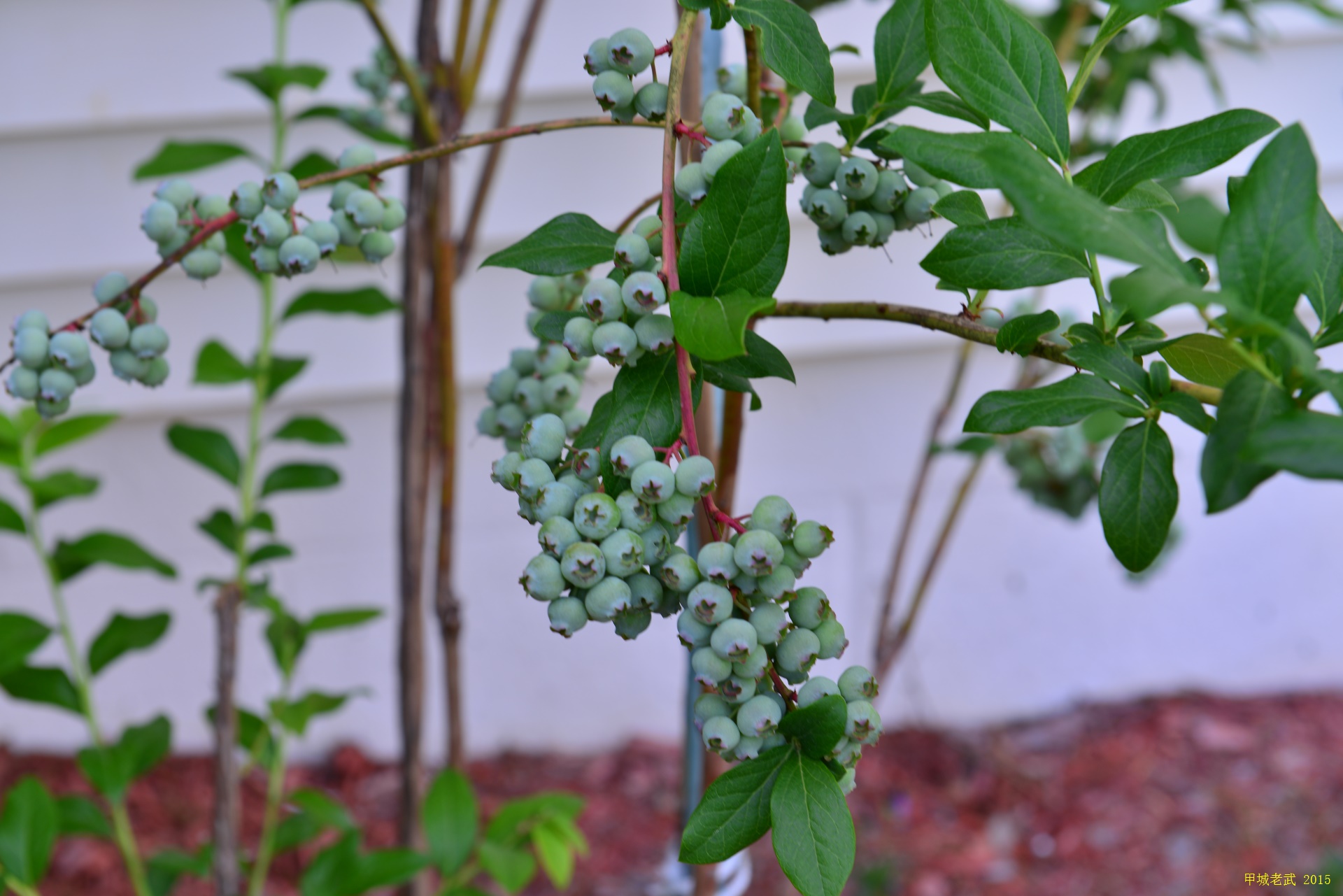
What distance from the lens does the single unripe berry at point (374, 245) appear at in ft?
1.51

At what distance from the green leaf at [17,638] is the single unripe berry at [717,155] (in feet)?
2.38

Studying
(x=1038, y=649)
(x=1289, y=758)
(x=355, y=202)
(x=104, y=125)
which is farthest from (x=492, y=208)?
(x=1289, y=758)

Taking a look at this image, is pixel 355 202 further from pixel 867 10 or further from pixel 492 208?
pixel 867 10

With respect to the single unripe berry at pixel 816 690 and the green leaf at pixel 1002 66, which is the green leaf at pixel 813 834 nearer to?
the single unripe berry at pixel 816 690

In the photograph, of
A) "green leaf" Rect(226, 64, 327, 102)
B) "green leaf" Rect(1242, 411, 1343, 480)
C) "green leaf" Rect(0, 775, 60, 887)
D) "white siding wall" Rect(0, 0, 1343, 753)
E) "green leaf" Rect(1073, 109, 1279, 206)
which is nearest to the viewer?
"green leaf" Rect(1242, 411, 1343, 480)

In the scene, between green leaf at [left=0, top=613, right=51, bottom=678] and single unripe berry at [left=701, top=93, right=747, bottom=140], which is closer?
single unripe berry at [left=701, top=93, right=747, bottom=140]

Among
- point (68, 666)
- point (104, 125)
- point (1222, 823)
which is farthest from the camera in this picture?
point (68, 666)

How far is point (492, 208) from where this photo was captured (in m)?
1.45

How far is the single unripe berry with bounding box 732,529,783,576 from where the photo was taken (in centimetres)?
31

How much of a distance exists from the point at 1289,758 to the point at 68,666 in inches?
75.0

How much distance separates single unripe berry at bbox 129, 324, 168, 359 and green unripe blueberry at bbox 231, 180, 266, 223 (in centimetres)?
7

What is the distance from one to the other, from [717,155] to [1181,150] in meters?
0.16

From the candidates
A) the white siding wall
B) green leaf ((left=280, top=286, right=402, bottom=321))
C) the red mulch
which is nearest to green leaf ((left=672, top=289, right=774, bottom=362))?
green leaf ((left=280, top=286, right=402, bottom=321))

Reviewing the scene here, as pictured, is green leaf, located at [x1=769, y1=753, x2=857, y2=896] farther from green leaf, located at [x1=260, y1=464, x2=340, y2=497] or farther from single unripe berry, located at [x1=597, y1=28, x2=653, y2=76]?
green leaf, located at [x1=260, y1=464, x2=340, y2=497]
